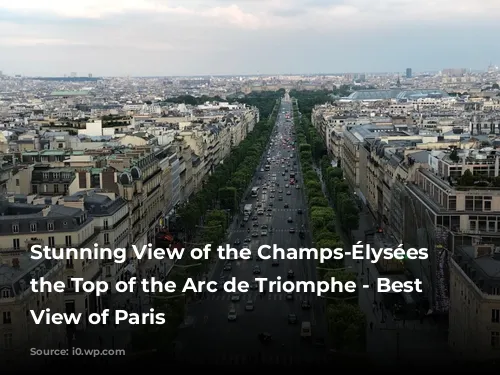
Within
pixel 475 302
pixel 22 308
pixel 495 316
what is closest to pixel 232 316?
pixel 22 308

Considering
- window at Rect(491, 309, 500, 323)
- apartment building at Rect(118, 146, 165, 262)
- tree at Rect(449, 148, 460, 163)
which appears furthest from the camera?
apartment building at Rect(118, 146, 165, 262)

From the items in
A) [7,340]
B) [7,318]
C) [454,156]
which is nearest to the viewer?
[7,340]

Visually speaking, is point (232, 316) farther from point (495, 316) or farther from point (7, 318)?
point (495, 316)

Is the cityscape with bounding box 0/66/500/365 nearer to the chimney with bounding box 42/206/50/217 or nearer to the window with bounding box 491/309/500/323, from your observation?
the window with bounding box 491/309/500/323

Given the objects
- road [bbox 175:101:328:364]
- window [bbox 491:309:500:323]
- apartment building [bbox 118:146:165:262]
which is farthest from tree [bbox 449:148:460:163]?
apartment building [bbox 118:146:165:262]

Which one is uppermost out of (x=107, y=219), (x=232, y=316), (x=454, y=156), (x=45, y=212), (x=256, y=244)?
(x=454, y=156)

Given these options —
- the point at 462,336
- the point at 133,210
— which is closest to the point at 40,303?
the point at 462,336
